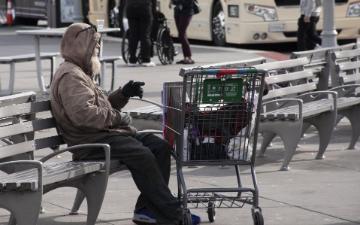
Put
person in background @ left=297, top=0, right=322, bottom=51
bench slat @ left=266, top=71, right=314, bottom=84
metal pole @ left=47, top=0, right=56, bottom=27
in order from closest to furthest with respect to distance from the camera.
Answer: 1. bench slat @ left=266, top=71, right=314, bottom=84
2. person in background @ left=297, top=0, right=322, bottom=51
3. metal pole @ left=47, top=0, right=56, bottom=27

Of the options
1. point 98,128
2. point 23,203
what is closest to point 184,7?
point 98,128

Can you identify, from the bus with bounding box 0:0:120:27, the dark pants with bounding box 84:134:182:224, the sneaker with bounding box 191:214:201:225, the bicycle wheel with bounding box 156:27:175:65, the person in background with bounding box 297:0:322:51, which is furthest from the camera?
the bus with bounding box 0:0:120:27

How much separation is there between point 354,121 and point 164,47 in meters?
8.38

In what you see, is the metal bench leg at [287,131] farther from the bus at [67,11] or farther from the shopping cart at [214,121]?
the bus at [67,11]

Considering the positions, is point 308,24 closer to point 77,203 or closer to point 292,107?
point 292,107

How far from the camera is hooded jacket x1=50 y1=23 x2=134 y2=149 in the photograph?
692 cm

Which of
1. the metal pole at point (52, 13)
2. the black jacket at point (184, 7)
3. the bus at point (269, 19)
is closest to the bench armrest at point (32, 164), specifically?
the black jacket at point (184, 7)

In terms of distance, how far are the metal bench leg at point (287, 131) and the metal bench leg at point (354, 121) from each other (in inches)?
54.6

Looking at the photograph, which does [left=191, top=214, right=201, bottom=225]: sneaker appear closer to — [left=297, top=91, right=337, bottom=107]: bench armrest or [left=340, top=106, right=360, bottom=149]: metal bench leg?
[left=297, top=91, right=337, bottom=107]: bench armrest

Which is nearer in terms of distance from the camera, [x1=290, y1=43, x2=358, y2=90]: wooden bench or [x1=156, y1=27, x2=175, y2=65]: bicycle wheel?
[x1=290, y1=43, x2=358, y2=90]: wooden bench

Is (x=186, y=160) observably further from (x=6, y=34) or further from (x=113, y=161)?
(x=6, y=34)

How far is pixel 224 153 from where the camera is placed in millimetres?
7062

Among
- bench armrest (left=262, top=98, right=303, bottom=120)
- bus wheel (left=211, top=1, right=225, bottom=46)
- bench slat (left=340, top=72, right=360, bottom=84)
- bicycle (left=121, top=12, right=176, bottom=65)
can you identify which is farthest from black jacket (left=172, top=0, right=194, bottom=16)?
A: bench armrest (left=262, top=98, right=303, bottom=120)

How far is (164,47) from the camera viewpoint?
1889 centimetres
